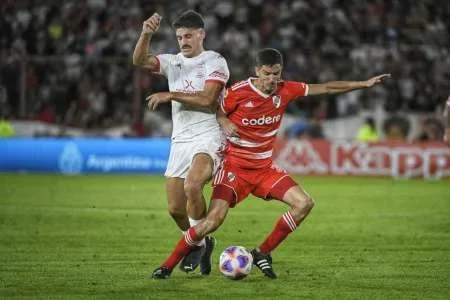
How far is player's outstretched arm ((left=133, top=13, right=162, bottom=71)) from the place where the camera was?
984 centimetres

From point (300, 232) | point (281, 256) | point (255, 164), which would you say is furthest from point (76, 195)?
point (255, 164)

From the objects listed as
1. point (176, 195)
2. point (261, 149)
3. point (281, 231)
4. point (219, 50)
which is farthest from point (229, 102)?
point (219, 50)

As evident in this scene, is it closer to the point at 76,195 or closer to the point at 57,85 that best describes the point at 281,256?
the point at 76,195

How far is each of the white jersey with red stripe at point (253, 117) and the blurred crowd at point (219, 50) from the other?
17.1 meters

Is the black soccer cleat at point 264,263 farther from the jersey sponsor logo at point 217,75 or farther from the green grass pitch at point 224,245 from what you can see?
the jersey sponsor logo at point 217,75

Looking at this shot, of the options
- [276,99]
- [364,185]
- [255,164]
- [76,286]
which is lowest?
[364,185]

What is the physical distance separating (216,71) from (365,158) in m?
18.1

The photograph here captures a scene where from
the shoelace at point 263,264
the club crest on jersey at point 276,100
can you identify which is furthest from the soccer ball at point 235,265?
the club crest on jersey at point 276,100

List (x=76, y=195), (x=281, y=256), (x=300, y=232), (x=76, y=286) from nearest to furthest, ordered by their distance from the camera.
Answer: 1. (x=76, y=286)
2. (x=281, y=256)
3. (x=300, y=232)
4. (x=76, y=195)

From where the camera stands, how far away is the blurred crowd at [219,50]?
2798 centimetres

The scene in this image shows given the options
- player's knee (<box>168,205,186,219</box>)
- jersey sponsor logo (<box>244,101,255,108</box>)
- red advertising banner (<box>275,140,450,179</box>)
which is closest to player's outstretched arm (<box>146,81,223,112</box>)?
jersey sponsor logo (<box>244,101,255,108</box>)

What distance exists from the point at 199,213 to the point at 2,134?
18236mm

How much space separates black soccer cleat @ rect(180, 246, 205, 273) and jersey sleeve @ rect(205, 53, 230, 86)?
1.66m

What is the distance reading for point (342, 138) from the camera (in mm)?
28172
